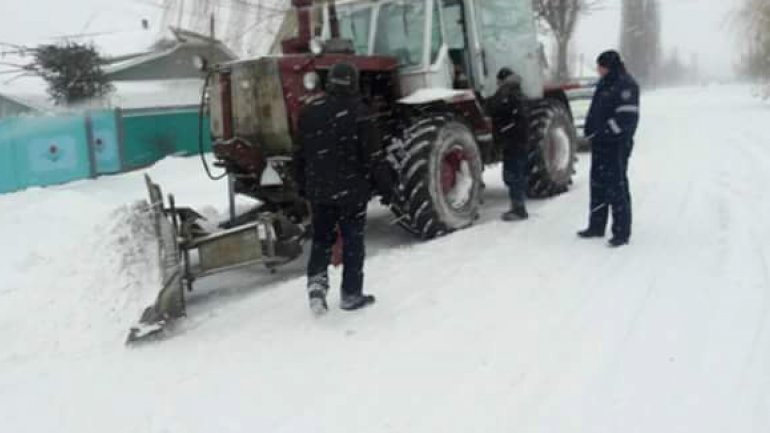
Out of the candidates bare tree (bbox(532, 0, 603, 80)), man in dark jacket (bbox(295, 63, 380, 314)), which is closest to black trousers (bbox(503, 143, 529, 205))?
man in dark jacket (bbox(295, 63, 380, 314))

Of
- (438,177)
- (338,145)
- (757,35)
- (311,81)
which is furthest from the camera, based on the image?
(757,35)

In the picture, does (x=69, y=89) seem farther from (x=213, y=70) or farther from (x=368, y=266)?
(x=368, y=266)

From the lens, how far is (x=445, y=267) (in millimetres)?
5746

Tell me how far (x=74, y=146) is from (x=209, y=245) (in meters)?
8.30

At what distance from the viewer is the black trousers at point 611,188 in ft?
20.4

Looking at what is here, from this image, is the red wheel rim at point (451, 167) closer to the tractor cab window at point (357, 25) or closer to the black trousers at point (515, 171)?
the black trousers at point (515, 171)

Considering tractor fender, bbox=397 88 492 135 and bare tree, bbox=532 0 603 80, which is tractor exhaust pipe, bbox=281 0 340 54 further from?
bare tree, bbox=532 0 603 80

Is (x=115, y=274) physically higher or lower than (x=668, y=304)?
higher

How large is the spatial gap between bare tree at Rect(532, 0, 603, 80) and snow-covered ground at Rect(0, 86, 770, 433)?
61.0 feet

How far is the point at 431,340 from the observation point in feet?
14.0

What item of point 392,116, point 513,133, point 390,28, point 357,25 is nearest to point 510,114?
point 513,133

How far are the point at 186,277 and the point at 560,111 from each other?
568 centimetres

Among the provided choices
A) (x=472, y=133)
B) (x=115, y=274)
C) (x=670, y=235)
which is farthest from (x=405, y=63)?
(x=115, y=274)

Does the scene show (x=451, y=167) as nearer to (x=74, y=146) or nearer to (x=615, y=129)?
(x=615, y=129)
